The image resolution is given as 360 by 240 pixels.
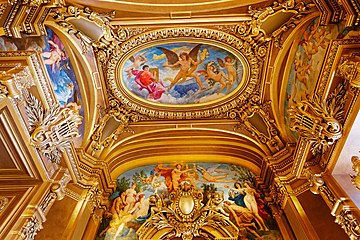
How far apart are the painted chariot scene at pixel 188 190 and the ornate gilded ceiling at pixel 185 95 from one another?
0.23 feet

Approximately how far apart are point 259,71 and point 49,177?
6531 millimetres

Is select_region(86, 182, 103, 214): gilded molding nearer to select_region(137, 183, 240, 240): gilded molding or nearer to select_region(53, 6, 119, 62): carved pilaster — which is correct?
select_region(137, 183, 240, 240): gilded molding

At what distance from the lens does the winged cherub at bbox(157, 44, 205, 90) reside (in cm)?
972

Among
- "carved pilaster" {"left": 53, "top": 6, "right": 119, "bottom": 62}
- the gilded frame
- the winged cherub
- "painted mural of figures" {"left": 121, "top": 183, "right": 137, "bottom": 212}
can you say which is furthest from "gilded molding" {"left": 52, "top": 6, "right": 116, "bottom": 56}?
"painted mural of figures" {"left": 121, "top": 183, "right": 137, "bottom": 212}

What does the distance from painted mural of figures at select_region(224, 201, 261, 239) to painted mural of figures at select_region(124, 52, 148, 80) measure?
4.80 m

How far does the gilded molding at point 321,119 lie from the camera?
6160 millimetres

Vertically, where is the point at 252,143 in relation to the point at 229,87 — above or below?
below

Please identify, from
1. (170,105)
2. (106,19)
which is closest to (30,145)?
(106,19)

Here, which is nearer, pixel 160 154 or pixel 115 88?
pixel 115 88

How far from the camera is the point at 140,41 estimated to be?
361 inches

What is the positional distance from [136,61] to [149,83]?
87 centimetres

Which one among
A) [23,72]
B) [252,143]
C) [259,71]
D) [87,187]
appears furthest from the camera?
[252,143]

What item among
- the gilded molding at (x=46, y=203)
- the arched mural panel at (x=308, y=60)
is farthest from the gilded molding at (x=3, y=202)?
the arched mural panel at (x=308, y=60)

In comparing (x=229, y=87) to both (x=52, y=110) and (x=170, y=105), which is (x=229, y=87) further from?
(x=52, y=110)
